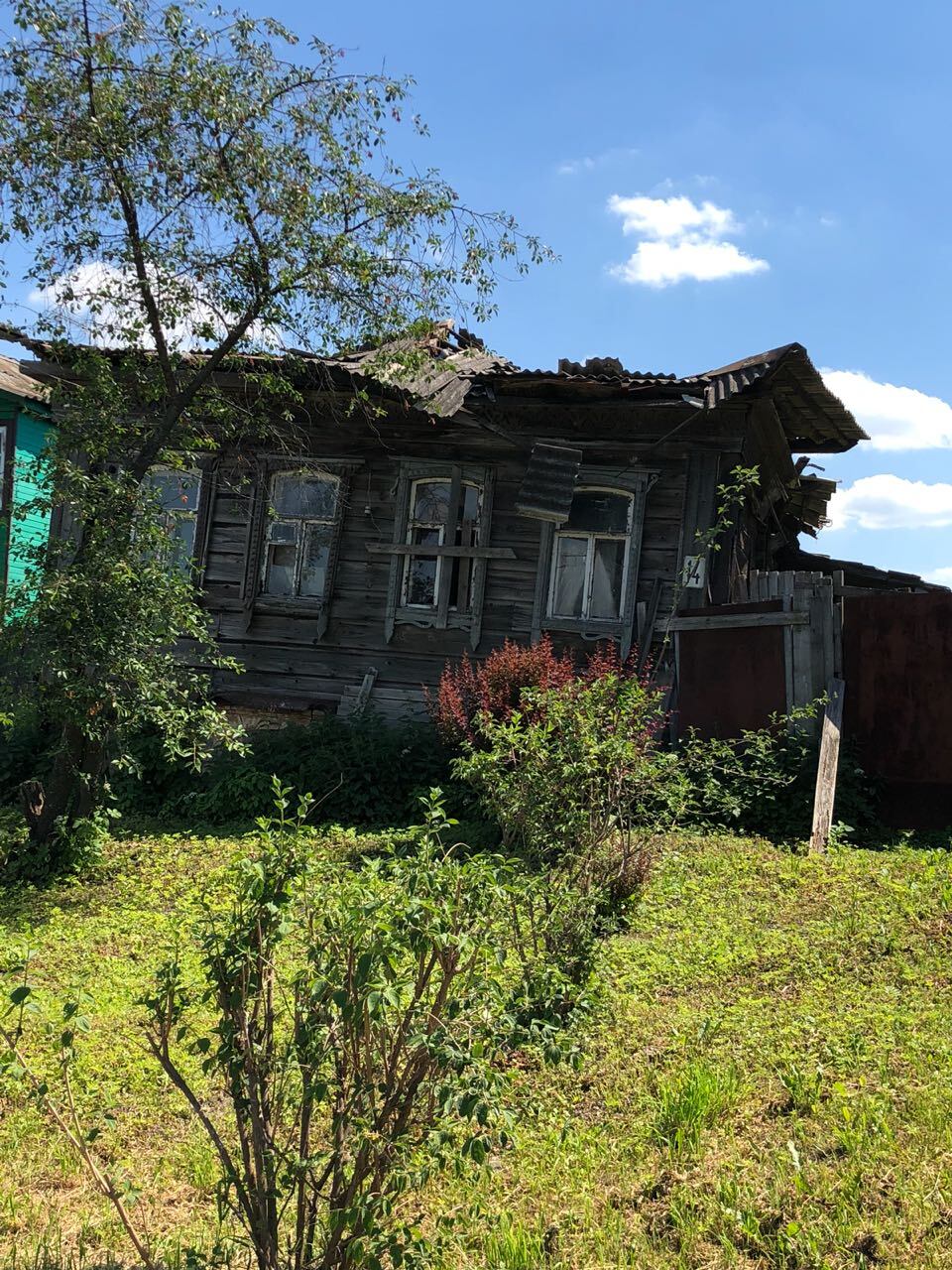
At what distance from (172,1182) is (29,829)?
17.2 ft

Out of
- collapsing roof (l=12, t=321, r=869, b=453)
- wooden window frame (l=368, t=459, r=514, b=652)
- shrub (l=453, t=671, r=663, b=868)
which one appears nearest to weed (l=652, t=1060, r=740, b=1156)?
shrub (l=453, t=671, r=663, b=868)

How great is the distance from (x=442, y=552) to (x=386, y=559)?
0.79 metres

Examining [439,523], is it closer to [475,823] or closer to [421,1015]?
[475,823]

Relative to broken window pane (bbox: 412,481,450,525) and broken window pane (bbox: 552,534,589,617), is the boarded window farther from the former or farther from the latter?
broken window pane (bbox: 552,534,589,617)

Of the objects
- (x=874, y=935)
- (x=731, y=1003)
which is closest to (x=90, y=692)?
(x=731, y=1003)

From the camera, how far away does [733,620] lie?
9.49 metres

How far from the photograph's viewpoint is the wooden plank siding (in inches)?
455

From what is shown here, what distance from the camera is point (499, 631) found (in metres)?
12.0

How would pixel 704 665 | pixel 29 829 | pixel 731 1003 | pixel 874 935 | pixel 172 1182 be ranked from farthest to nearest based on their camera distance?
1. pixel 704 665
2. pixel 29 829
3. pixel 874 935
4. pixel 731 1003
5. pixel 172 1182

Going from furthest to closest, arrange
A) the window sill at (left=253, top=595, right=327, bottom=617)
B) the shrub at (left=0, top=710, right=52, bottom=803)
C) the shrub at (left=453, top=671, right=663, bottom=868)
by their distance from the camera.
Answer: the window sill at (left=253, top=595, right=327, bottom=617) → the shrub at (left=0, top=710, right=52, bottom=803) → the shrub at (left=453, top=671, right=663, bottom=868)

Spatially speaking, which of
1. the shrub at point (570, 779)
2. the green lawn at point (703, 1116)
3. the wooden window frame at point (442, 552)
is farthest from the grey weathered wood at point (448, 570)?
the green lawn at point (703, 1116)

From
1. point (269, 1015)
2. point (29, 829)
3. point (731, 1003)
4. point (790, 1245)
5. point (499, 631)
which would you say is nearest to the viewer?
point (269, 1015)

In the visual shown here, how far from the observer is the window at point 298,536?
12.8m

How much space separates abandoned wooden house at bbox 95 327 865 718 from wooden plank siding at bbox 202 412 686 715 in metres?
0.02
